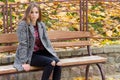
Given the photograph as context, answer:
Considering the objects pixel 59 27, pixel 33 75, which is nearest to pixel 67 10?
pixel 59 27

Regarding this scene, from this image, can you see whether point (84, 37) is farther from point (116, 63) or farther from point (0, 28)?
point (0, 28)

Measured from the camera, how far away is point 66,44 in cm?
678

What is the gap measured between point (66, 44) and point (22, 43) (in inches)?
40.7

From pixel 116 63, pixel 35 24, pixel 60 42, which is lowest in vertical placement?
pixel 116 63

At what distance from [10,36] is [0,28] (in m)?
1.08

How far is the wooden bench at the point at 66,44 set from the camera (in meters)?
6.15

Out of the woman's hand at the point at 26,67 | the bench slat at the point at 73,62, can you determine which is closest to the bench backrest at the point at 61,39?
the bench slat at the point at 73,62

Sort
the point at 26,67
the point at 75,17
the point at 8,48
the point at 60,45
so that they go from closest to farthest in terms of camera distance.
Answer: the point at 26,67, the point at 8,48, the point at 60,45, the point at 75,17

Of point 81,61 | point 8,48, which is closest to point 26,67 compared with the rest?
point 8,48

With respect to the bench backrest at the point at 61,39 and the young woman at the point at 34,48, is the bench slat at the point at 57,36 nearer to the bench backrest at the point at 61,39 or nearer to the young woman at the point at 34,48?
the bench backrest at the point at 61,39

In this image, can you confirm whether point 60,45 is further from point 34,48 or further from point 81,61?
point 34,48

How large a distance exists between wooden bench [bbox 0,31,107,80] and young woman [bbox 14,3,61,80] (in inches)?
4.7

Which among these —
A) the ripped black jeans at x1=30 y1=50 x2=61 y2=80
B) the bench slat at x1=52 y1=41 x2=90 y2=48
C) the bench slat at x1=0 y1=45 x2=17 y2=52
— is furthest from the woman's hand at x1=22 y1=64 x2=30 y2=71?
the bench slat at x1=52 y1=41 x2=90 y2=48

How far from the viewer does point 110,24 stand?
8.30 m
